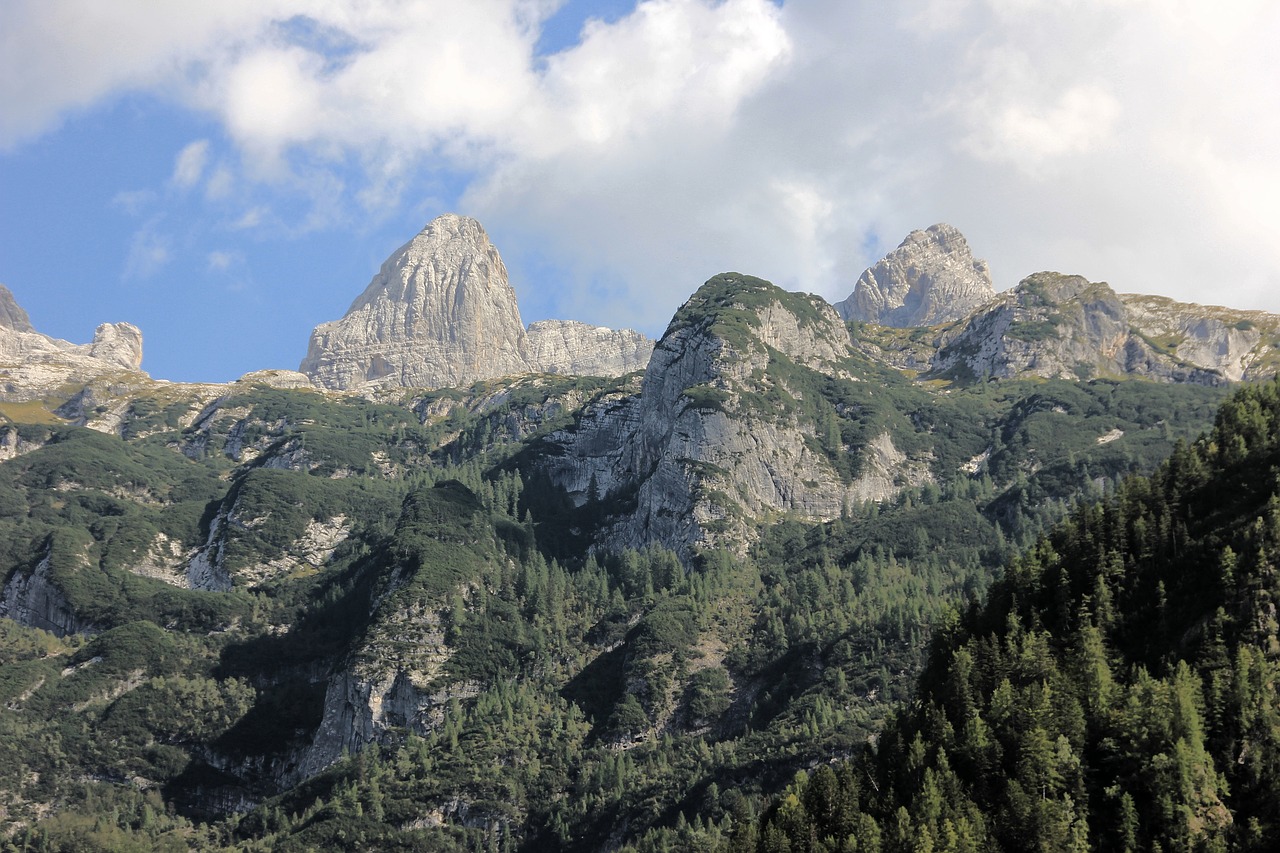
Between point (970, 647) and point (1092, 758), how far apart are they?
24654mm

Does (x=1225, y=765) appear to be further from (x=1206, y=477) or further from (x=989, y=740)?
(x=1206, y=477)

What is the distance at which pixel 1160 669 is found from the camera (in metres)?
143

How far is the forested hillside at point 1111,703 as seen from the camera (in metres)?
127

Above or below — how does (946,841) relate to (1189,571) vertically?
below

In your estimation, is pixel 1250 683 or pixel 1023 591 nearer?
pixel 1250 683

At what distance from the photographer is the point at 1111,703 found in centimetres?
13800

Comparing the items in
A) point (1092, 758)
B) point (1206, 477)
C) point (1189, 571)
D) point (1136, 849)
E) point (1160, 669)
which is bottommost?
point (1136, 849)

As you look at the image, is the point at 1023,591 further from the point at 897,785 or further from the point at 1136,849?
the point at 1136,849

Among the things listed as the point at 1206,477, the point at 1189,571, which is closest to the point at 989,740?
the point at 1189,571

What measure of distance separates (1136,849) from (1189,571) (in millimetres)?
36040

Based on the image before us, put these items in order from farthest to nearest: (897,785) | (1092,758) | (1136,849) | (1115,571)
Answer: (1115,571) < (897,785) < (1092,758) < (1136,849)

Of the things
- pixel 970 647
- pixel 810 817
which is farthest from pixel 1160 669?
pixel 810 817

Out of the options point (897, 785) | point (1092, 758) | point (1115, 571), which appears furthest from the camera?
point (1115, 571)

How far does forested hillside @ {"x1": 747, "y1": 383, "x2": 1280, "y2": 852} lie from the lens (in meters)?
127
